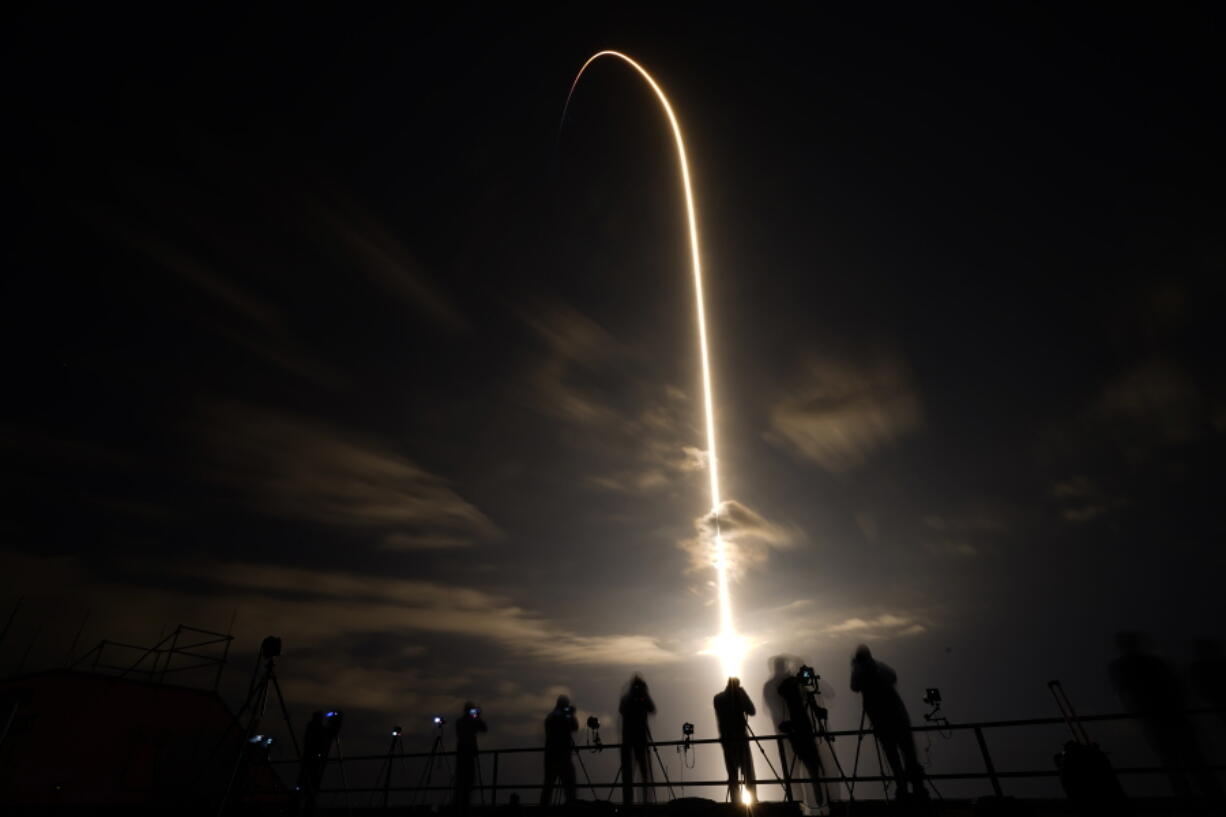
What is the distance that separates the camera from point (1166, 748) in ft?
22.3

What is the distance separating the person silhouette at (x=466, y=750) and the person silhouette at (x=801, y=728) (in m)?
6.70

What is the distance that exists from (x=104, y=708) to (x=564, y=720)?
18.3m

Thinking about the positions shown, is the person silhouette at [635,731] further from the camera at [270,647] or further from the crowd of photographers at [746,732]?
the camera at [270,647]

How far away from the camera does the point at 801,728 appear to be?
908 cm

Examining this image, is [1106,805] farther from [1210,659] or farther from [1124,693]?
[1210,659]

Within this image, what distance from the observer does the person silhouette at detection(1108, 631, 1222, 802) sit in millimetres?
6555

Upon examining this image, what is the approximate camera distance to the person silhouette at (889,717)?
7320 mm

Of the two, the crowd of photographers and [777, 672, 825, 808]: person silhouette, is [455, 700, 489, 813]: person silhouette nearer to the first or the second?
the crowd of photographers

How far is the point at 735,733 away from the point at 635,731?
1923 mm

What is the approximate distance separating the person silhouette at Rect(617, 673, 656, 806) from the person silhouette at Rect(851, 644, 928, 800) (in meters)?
3.92

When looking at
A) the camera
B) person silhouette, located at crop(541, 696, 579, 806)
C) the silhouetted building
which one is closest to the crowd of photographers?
person silhouette, located at crop(541, 696, 579, 806)

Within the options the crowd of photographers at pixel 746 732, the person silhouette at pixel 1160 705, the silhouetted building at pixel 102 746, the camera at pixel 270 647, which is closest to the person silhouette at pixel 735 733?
the crowd of photographers at pixel 746 732

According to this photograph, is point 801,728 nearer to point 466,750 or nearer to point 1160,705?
point 1160,705

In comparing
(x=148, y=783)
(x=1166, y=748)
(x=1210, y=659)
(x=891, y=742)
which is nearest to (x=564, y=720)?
(x=891, y=742)
